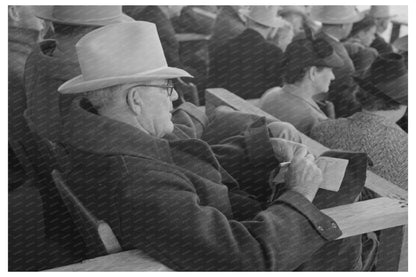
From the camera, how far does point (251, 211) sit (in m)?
2.82

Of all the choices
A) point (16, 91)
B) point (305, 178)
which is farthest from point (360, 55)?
point (305, 178)

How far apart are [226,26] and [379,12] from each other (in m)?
2.21

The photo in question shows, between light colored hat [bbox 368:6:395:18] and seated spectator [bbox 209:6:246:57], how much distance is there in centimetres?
170

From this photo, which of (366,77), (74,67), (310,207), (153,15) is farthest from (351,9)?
(310,207)

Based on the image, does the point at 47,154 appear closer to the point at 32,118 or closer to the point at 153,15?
the point at 32,118

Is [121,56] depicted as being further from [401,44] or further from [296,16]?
[296,16]

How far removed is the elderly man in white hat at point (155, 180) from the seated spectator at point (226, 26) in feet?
9.62

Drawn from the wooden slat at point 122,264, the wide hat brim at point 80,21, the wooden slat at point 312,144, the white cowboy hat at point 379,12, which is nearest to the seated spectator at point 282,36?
the white cowboy hat at point 379,12

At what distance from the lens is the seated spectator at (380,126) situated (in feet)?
11.1

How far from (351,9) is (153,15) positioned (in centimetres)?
232

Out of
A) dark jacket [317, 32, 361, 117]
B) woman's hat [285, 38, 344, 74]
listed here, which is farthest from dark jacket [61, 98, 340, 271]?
dark jacket [317, 32, 361, 117]

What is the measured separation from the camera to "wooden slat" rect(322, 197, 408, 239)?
8.86 ft

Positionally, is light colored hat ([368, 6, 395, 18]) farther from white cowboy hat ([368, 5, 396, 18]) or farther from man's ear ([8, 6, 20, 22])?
man's ear ([8, 6, 20, 22])

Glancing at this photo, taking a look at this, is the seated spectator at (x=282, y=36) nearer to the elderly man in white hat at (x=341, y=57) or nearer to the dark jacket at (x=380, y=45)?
→ the elderly man in white hat at (x=341, y=57)
